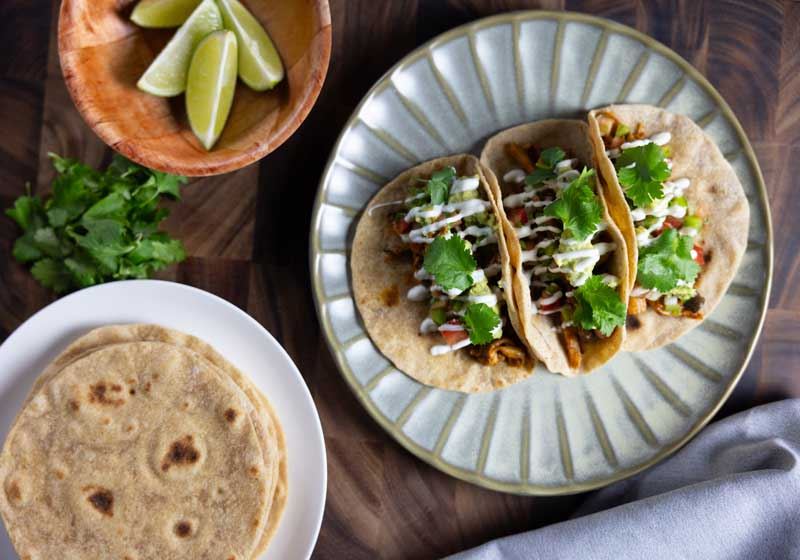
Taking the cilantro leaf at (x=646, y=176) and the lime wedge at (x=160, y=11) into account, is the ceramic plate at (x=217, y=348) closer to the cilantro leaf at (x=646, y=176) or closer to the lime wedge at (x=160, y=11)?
the lime wedge at (x=160, y=11)

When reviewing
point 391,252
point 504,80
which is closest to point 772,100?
point 504,80

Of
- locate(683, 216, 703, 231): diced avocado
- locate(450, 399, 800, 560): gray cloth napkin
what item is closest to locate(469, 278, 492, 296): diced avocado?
locate(683, 216, 703, 231): diced avocado

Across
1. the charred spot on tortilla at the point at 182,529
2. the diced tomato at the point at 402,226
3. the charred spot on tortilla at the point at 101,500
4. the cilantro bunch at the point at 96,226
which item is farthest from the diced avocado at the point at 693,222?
the charred spot on tortilla at the point at 101,500

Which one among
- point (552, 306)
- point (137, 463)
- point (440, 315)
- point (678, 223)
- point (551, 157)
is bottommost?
point (137, 463)

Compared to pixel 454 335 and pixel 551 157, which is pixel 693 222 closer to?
pixel 551 157

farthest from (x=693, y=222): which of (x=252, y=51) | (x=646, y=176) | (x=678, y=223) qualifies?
(x=252, y=51)
